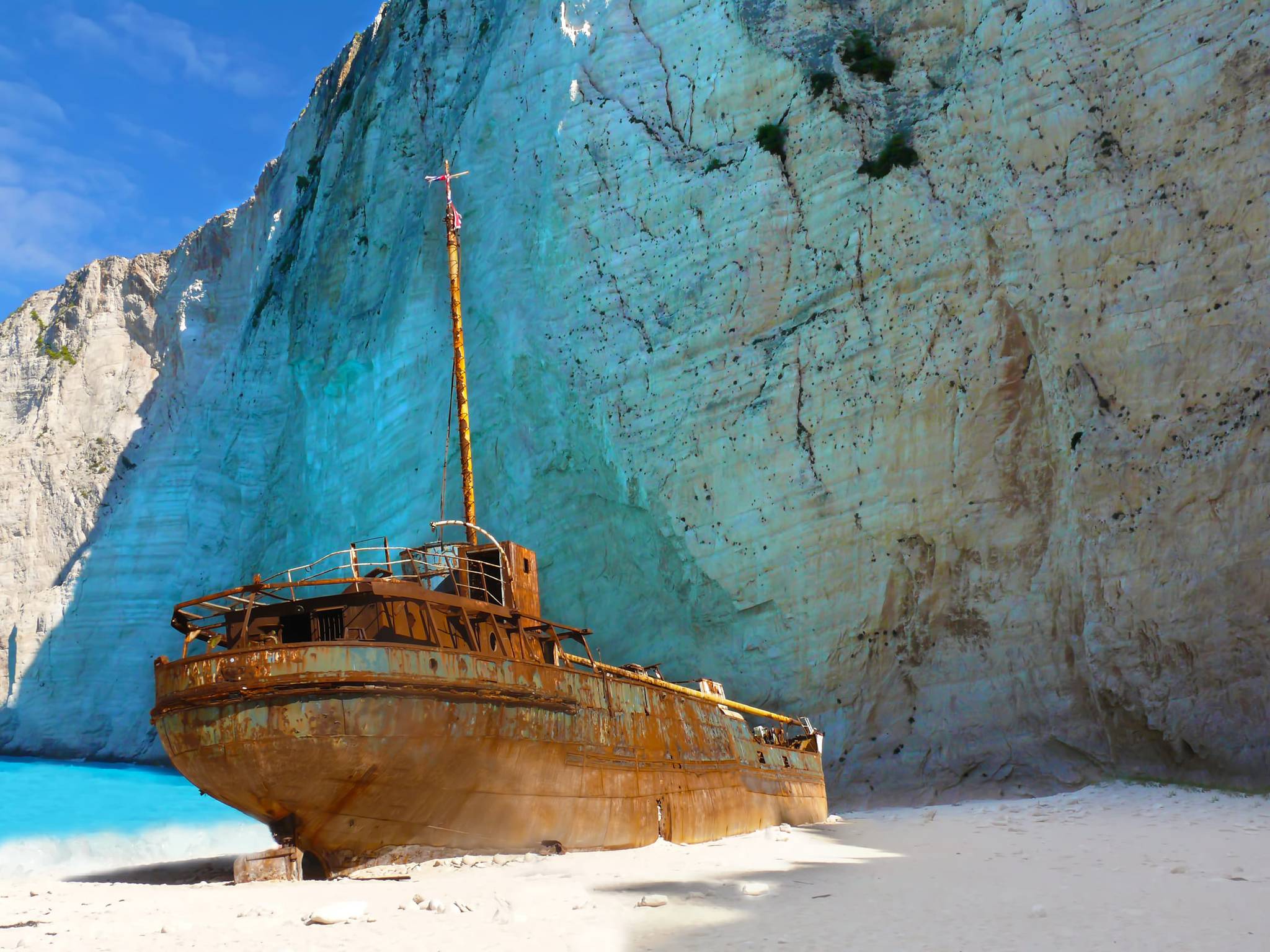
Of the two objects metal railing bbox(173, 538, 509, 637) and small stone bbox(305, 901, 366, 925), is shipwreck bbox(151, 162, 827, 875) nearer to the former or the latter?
metal railing bbox(173, 538, 509, 637)

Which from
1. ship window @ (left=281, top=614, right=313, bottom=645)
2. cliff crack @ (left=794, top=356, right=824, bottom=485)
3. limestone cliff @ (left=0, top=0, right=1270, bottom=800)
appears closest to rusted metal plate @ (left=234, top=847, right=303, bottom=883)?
ship window @ (left=281, top=614, right=313, bottom=645)

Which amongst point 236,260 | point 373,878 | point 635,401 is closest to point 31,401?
point 236,260

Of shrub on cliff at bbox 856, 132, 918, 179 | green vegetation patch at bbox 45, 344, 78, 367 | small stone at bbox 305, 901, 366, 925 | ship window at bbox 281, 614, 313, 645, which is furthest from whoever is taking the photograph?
green vegetation patch at bbox 45, 344, 78, 367

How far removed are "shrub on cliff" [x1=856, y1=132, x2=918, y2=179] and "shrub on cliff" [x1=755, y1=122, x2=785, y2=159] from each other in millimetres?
2157

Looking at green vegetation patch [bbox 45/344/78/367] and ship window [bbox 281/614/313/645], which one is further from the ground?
green vegetation patch [bbox 45/344/78/367]

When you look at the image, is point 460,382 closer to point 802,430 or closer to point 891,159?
point 802,430

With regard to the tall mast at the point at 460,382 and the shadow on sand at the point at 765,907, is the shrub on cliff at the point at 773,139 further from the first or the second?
the shadow on sand at the point at 765,907

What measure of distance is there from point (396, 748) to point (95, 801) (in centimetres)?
2435

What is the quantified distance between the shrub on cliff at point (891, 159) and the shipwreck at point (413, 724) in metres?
15.0

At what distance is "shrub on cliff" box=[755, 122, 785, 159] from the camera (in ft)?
86.2

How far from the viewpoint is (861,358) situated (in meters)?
23.8

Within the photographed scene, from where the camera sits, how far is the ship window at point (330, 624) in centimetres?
1213

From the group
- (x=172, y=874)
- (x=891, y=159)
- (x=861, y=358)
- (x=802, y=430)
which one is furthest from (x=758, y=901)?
(x=891, y=159)

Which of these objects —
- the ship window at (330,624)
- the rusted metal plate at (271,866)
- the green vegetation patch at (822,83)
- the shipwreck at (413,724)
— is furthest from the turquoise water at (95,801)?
the green vegetation patch at (822,83)
